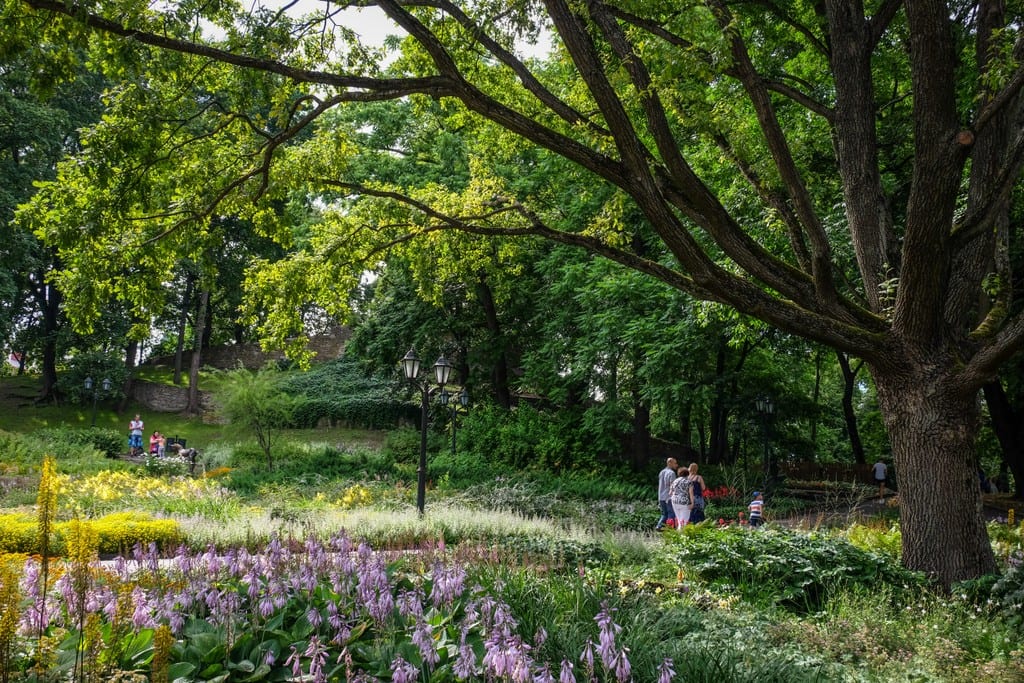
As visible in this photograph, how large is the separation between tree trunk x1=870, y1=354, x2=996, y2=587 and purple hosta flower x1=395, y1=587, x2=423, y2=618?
583 centimetres

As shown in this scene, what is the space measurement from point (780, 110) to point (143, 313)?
37.3ft

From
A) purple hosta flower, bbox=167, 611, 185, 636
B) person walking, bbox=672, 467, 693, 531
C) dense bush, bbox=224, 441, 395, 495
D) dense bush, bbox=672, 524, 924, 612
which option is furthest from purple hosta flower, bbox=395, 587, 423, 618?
dense bush, bbox=224, 441, 395, 495

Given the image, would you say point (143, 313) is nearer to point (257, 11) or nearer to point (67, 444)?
point (257, 11)

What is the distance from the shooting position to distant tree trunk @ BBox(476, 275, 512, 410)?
2464 cm

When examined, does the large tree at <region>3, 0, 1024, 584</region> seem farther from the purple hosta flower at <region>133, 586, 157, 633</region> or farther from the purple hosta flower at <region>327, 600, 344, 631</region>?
the purple hosta flower at <region>133, 586, 157, 633</region>

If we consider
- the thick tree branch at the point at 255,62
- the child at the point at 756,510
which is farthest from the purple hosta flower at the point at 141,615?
the child at the point at 756,510

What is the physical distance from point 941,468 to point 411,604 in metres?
6.12

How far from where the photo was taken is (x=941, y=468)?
7.67 m

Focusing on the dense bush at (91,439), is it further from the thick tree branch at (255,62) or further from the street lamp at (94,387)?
the thick tree branch at (255,62)

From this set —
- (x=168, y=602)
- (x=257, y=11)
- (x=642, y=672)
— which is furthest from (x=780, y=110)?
(x=168, y=602)

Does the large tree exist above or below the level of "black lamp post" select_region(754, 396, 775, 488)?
above

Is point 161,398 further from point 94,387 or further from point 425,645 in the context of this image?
point 425,645

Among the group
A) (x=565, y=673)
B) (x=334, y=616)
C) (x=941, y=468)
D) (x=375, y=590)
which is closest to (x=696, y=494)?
(x=941, y=468)

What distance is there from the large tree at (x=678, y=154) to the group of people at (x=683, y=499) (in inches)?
200
